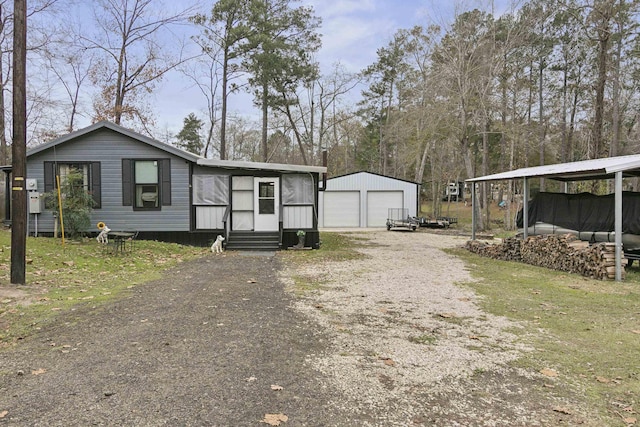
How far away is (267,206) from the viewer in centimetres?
1312

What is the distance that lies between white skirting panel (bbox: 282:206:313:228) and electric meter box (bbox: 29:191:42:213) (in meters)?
7.09

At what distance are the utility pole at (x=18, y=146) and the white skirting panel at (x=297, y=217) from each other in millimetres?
7269

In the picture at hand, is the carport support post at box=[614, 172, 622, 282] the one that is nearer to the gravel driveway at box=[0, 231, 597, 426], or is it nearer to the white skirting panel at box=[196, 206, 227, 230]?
the gravel driveway at box=[0, 231, 597, 426]

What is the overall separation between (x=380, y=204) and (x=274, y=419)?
2190 centimetres

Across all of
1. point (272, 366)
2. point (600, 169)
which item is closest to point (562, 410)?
point (272, 366)

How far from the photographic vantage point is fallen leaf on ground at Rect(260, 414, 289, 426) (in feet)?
8.53

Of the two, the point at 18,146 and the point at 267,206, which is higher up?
the point at 18,146

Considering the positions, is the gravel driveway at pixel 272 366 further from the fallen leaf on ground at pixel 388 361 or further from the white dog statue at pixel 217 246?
the white dog statue at pixel 217 246

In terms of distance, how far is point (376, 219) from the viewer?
950 inches

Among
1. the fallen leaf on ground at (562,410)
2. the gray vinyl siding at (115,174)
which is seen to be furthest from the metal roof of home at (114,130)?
the fallen leaf on ground at (562,410)

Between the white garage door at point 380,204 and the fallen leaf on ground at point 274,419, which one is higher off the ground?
the white garage door at point 380,204

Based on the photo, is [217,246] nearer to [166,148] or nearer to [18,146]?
[166,148]

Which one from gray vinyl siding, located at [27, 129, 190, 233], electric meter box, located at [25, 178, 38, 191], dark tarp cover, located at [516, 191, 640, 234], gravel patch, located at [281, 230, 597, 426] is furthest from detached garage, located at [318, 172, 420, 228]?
gravel patch, located at [281, 230, 597, 426]

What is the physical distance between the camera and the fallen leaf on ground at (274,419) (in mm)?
2600
